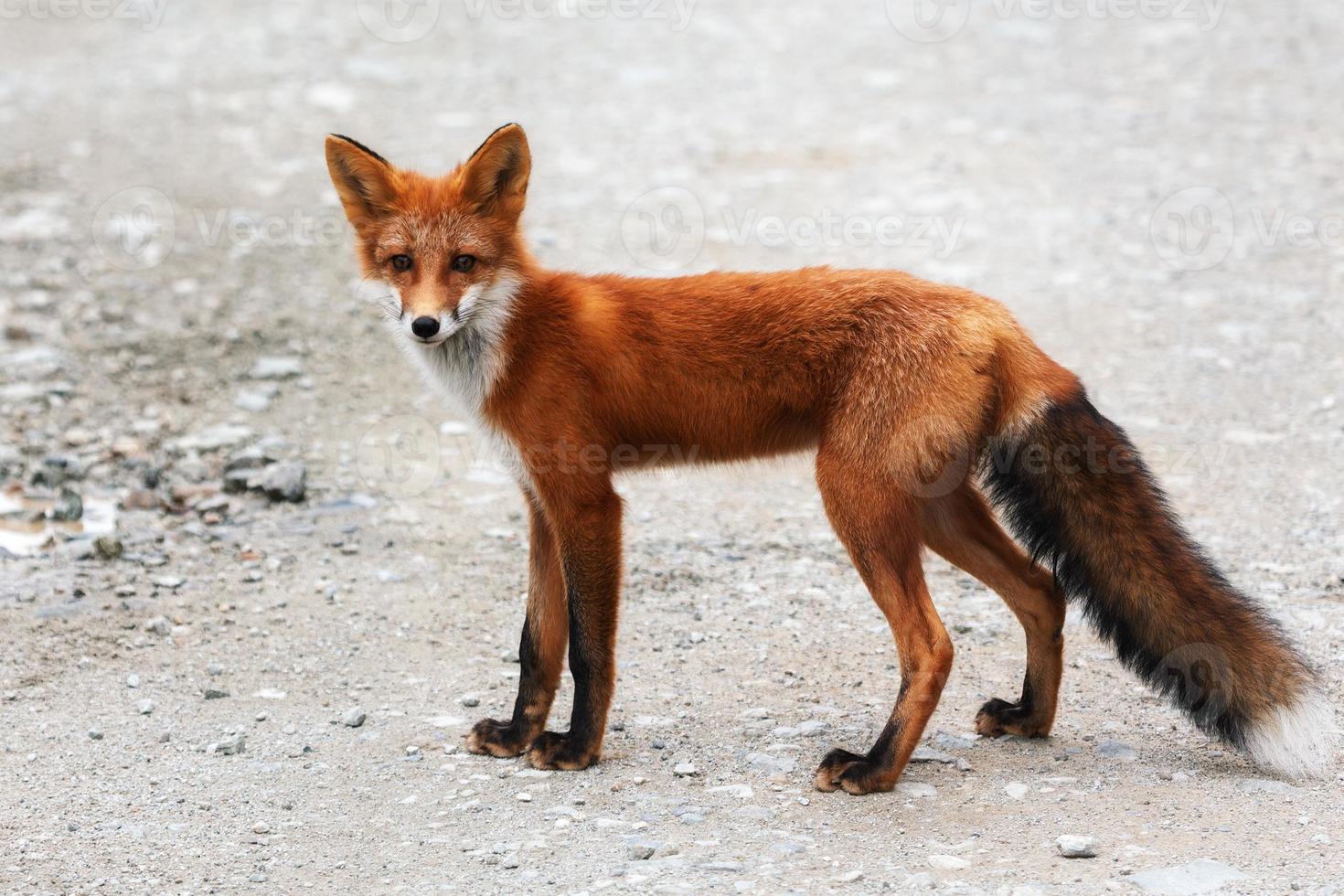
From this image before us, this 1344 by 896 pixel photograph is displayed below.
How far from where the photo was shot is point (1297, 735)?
14.1 ft

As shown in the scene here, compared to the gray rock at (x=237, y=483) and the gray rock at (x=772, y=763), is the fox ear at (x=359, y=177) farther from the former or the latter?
the gray rock at (x=237, y=483)

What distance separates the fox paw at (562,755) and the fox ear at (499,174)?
6.01 feet

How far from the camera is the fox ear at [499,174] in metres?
4.82

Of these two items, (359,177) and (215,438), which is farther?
(215,438)

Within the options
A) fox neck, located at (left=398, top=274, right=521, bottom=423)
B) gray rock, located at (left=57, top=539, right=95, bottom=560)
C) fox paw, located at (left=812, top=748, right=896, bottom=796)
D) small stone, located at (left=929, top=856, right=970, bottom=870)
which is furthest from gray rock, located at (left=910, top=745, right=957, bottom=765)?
gray rock, located at (left=57, top=539, right=95, bottom=560)

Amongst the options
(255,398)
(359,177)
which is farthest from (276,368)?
(359,177)

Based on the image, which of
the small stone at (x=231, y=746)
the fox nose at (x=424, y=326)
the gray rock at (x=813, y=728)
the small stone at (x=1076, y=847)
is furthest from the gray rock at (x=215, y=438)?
the small stone at (x=1076, y=847)

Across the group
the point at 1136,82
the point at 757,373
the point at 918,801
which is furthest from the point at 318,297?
the point at 1136,82

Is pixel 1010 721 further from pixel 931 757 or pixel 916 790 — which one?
pixel 916 790

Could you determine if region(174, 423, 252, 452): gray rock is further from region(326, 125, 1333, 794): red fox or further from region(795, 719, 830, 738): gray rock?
region(795, 719, 830, 738): gray rock

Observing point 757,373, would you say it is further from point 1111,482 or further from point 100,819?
point 100,819

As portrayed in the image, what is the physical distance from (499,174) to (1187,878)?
10.2 ft

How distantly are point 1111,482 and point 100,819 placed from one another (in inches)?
133

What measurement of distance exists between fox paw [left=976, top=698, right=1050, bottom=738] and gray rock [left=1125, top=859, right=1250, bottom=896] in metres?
0.97
